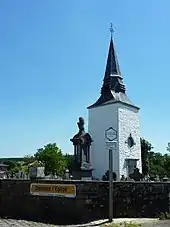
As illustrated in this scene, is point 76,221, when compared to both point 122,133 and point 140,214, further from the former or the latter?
point 122,133

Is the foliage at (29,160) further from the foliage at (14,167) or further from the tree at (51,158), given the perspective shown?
the tree at (51,158)

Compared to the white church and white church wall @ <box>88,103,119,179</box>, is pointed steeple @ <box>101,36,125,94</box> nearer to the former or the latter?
the white church

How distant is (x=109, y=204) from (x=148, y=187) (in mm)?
1794

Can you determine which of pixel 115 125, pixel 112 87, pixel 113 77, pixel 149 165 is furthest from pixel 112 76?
pixel 149 165

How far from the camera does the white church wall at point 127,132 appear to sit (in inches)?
1453

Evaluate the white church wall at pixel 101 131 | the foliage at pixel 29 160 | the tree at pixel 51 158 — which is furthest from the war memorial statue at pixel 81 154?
the foliage at pixel 29 160

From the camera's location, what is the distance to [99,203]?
38.4ft

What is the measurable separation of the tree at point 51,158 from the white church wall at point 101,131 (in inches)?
492

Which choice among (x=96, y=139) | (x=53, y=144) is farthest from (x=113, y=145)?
(x=53, y=144)

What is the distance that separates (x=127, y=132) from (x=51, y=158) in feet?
57.1

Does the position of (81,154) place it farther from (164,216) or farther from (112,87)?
(112,87)

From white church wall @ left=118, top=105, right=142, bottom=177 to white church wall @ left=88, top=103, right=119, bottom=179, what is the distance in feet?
2.44

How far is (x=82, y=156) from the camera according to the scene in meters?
26.1

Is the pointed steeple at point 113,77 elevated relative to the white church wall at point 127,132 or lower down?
elevated
